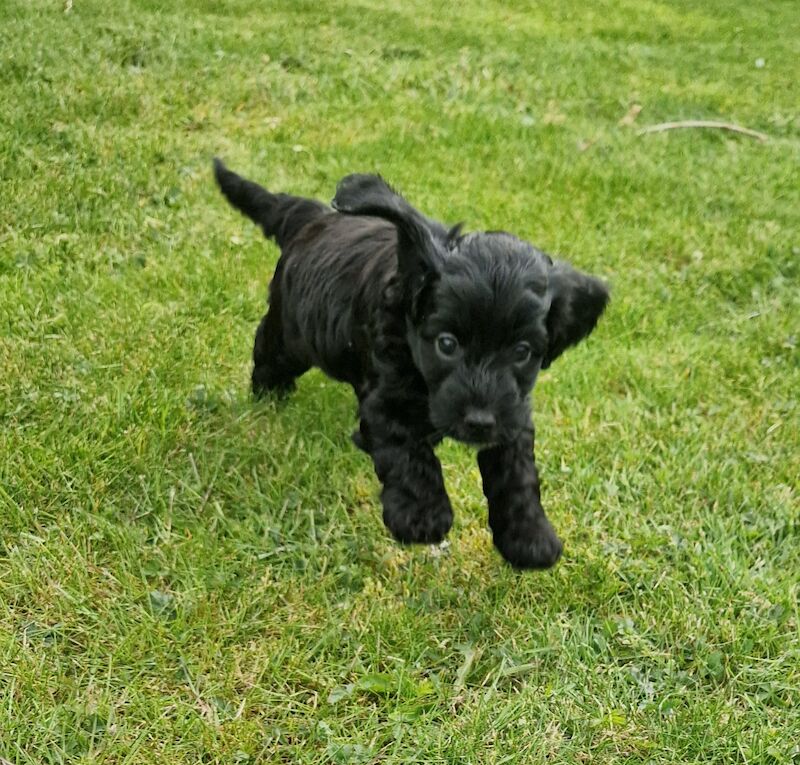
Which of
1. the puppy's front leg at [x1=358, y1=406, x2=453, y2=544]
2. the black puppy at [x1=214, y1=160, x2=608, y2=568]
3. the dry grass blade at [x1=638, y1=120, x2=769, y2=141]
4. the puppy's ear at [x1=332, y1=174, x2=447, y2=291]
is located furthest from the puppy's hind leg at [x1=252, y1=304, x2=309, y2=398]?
the dry grass blade at [x1=638, y1=120, x2=769, y2=141]

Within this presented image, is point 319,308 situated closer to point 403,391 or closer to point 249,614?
point 403,391

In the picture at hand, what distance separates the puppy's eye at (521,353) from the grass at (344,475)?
0.97m

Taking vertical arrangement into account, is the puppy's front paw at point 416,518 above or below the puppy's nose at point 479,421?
below

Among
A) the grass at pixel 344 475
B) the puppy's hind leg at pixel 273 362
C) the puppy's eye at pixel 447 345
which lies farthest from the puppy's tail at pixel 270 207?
the puppy's eye at pixel 447 345

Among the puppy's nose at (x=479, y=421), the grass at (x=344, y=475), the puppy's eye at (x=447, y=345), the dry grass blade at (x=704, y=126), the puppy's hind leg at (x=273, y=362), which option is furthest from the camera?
the dry grass blade at (x=704, y=126)

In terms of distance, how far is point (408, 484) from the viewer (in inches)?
107

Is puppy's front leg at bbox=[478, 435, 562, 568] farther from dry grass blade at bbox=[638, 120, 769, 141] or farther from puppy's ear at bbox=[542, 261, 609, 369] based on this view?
dry grass blade at bbox=[638, 120, 769, 141]

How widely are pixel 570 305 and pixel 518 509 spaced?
2.22 ft

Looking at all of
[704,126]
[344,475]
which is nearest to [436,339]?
[344,475]

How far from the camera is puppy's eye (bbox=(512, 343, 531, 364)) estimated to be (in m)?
2.53

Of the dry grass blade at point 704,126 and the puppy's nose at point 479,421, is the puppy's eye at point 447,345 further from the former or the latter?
the dry grass blade at point 704,126

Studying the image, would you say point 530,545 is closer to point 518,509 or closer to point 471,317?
point 518,509

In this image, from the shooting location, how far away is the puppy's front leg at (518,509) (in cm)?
273

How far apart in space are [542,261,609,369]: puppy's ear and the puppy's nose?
0.51 meters
